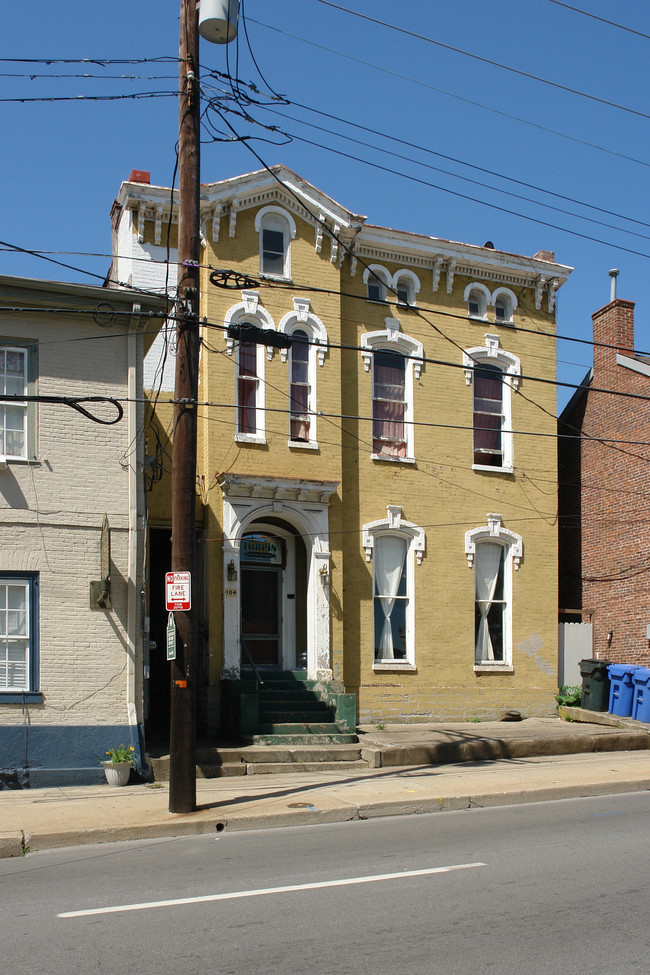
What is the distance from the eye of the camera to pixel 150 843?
10.4 m

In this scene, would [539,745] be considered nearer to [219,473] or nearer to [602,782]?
[602,782]

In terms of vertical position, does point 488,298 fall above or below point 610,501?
above

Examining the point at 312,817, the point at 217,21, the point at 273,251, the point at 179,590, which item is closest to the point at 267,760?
the point at 312,817

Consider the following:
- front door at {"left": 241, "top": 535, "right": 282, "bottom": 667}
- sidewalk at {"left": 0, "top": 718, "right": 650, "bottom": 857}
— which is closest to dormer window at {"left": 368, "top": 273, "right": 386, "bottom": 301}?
front door at {"left": 241, "top": 535, "right": 282, "bottom": 667}

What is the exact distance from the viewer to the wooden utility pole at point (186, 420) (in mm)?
11508

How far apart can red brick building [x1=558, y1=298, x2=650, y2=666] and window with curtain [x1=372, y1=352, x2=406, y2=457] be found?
3.87 m

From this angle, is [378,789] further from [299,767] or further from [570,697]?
[570,697]

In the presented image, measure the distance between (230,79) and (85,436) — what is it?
5380 millimetres

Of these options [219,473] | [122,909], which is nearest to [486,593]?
[219,473]

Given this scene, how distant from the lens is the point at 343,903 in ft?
24.1

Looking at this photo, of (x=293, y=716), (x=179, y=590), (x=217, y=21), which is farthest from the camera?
(x=293, y=716)

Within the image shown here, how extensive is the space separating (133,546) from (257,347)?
16.8ft

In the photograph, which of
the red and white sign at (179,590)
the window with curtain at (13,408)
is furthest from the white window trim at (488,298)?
the red and white sign at (179,590)

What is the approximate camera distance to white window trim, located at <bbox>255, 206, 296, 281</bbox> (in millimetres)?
18609
